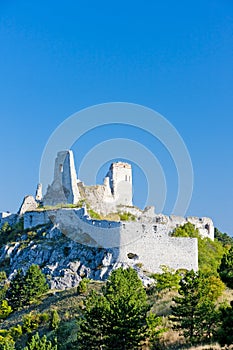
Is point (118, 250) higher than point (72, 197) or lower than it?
lower

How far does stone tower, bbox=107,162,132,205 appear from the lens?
70.4 metres

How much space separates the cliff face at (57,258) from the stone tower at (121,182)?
11741 mm

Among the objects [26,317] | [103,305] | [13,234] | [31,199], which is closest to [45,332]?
[26,317]

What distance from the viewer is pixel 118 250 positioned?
174 feet

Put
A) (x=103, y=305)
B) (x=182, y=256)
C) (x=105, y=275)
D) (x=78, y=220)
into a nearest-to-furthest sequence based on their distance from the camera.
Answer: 1. (x=103, y=305)
2. (x=105, y=275)
3. (x=182, y=256)
4. (x=78, y=220)

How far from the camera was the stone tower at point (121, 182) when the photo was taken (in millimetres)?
70375

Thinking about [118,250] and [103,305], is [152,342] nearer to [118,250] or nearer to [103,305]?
[103,305]

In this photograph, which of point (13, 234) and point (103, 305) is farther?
point (13, 234)

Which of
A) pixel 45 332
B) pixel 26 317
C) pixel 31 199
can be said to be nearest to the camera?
pixel 45 332

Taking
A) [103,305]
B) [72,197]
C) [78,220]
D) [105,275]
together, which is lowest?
Result: [103,305]

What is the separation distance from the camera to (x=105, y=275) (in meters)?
50.9

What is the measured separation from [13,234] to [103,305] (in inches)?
1444

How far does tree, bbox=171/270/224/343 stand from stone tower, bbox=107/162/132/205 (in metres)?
37.5

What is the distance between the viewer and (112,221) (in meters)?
54.7
